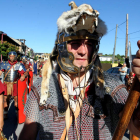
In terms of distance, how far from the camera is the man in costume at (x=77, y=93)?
1.38 metres

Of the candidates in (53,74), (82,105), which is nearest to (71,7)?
(53,74)

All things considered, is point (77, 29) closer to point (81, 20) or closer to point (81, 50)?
point (81, 20)

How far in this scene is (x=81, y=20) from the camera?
138 centimetres

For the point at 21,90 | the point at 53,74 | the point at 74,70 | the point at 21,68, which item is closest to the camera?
the point at 74,70

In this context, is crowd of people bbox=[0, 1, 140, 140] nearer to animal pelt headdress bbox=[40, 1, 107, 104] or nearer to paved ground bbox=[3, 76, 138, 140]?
animal pelt headdress bbox=[40, 1, 107, 104]

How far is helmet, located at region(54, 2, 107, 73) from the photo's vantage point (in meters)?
1.37

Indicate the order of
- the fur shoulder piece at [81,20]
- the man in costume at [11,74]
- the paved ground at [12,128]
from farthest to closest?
the man in costume at [11,74]
the paved ground at [12,128]
the fur shoulder piece at [81,20]

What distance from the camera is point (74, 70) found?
1549 millimetres

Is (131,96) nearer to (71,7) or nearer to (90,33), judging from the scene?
(90,33)

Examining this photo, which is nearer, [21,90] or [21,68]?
[21,90]

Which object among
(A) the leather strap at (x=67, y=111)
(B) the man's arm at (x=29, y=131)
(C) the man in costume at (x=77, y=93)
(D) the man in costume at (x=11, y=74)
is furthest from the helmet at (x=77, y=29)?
(D) the man in costume at (x=11, y=74)

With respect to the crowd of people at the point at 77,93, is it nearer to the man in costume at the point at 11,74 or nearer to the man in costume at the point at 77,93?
the man in costume at the point at 77,93

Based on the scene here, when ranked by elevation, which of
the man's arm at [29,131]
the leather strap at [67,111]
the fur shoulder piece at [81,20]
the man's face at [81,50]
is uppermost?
the fur shoulder piece at [81,20]

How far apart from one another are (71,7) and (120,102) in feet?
3.49
